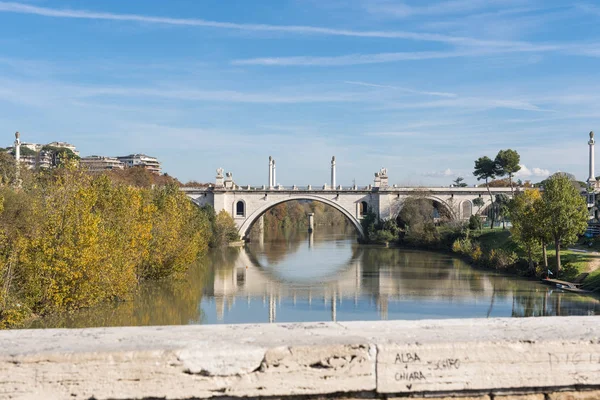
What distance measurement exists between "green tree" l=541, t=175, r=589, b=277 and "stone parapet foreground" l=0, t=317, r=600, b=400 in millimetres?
27499

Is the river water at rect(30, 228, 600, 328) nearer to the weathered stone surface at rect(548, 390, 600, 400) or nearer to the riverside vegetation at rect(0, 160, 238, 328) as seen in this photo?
the riverside vegetation at rect(0, 160, 238, 328)

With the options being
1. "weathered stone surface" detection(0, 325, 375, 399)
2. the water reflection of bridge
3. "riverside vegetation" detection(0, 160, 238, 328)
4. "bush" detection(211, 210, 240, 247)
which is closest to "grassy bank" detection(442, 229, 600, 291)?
the water reflection of bridge

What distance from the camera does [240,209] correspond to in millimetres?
61688

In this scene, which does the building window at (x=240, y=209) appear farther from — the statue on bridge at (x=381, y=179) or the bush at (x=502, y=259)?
the bush at (x=502, y=259)

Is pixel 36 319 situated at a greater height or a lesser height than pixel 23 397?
lesser

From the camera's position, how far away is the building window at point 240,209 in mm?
60938

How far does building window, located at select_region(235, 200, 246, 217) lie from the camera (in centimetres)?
6094

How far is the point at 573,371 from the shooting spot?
2725 mm

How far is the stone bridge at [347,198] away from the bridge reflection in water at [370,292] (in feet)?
56.3

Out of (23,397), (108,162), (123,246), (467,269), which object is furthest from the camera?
(108,162)

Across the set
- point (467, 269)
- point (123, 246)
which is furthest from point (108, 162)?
point (123, 246)

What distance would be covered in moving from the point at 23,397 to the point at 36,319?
15777 mm

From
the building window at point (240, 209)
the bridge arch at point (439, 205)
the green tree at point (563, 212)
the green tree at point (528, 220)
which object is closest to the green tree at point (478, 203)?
the bridge arch at point (439, 205)

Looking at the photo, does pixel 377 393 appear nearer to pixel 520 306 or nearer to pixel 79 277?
pixel 79 277
